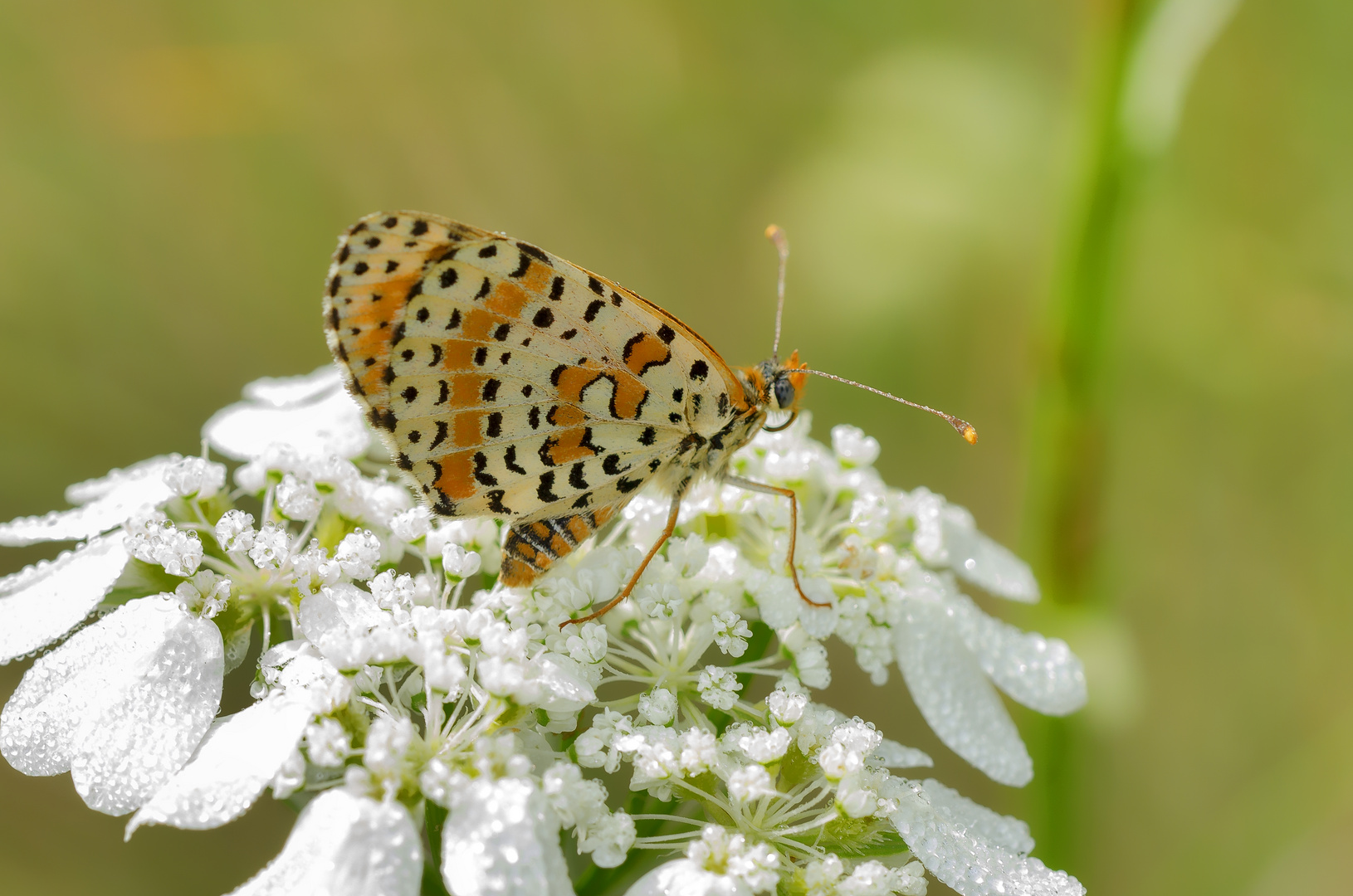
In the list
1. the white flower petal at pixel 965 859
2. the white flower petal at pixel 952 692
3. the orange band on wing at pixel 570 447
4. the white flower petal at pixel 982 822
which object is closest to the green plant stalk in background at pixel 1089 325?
the white flower petal at pixel 952 692

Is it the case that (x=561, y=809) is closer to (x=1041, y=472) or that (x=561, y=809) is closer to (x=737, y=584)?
(x=737, y=584)

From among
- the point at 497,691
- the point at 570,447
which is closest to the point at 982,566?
the point at 570,447

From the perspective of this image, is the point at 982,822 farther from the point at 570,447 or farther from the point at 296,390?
the point at 296,390

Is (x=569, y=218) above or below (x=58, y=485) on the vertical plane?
above

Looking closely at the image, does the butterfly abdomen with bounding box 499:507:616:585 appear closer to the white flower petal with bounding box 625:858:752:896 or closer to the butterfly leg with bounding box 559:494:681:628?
the butterfly leg with bounding box 559:494:681:628

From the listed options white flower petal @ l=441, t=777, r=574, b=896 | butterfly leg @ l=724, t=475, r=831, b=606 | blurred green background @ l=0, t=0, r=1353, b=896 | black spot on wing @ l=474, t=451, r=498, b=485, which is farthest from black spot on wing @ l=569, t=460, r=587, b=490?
blurred green background @ l=0, t=0, r=1353, b=896

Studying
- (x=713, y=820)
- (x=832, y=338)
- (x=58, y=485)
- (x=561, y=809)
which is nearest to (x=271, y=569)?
(x=561, y=809)
